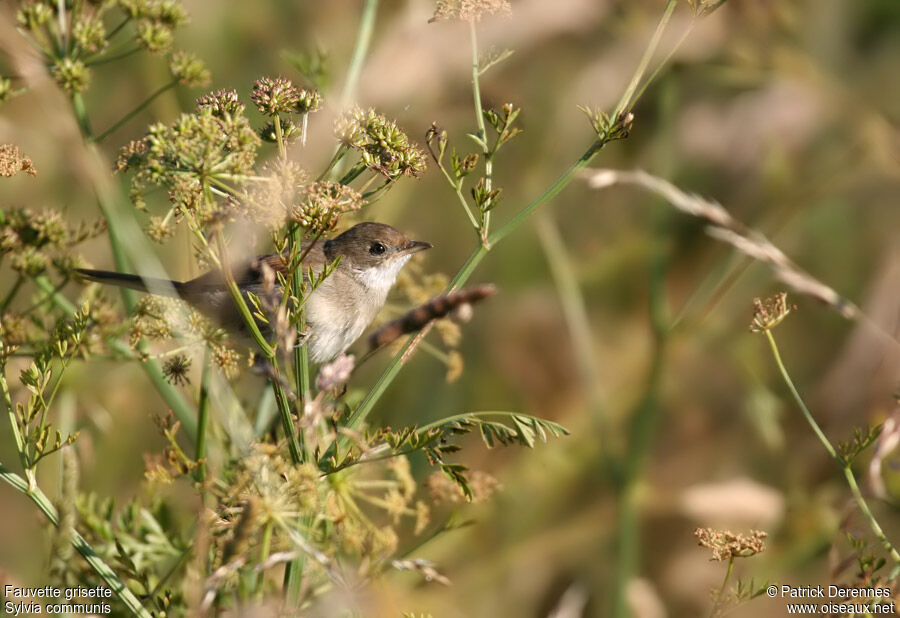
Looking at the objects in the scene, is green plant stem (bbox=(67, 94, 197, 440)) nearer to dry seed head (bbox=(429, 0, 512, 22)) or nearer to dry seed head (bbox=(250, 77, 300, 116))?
dry seed head (bbox=(250, 77, 300, 116))

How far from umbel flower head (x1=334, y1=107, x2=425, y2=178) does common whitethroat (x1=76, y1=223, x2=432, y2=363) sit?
0.93m

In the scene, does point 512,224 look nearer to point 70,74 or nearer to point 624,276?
point 70,74

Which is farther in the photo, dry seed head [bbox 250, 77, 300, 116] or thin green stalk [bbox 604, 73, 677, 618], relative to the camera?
thin green stalk [bbox 604, 73, 677, 618]

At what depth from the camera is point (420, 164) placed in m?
2.06

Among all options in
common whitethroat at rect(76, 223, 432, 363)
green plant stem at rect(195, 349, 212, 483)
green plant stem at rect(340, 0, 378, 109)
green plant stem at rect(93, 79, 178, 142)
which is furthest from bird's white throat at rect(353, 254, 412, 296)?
green plant stem at rect(195, 349, 212, 483)

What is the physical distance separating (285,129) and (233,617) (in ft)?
3.40

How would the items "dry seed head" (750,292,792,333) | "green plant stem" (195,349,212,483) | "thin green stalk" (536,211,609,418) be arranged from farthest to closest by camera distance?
1. "thin green stalk" (536,211,609,418)
2. "green plant stem" (195,349,212,483)
3. "dry seed head" (750,292,792,333)

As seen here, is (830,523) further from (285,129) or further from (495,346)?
(285,129)

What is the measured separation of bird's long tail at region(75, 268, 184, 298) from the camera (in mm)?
2430

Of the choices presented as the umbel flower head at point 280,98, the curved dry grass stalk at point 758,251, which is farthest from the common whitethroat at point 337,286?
the curved dry grass stalk at point 758,251

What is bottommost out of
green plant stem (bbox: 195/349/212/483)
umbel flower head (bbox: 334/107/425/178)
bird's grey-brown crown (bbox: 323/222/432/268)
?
green plant stem (bbox: 195/349/212/483)

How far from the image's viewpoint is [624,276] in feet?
17.1

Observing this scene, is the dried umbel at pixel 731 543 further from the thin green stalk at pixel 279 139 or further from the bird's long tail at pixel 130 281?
the bird's long tail at pixel 130 281

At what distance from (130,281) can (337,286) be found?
1184 millimetres
